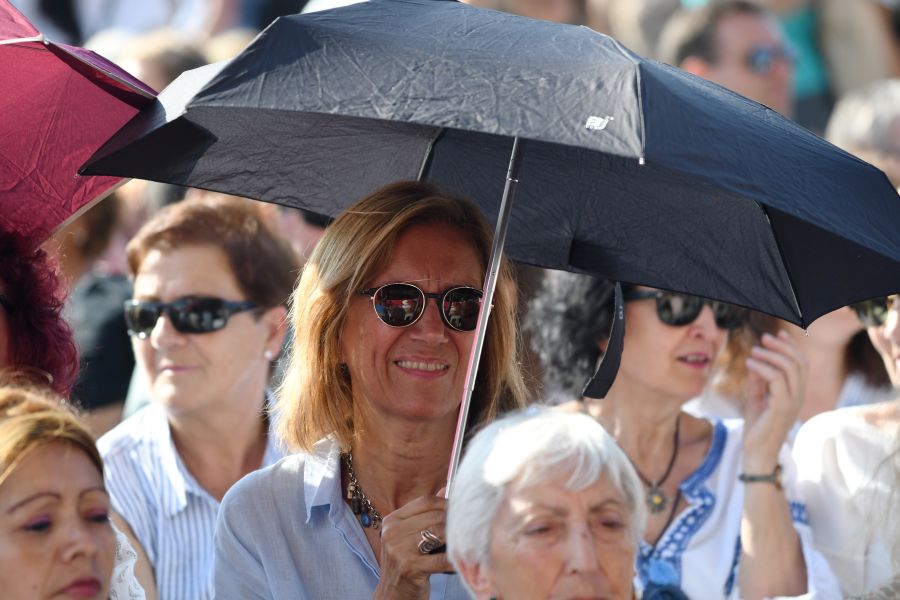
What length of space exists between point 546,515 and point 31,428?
1.05 meters

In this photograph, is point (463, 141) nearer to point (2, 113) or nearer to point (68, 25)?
point (2, 113)

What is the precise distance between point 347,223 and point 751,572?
1882 millimetres

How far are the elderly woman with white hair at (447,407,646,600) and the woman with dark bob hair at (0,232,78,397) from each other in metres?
1.19

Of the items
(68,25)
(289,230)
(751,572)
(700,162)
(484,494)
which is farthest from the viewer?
(68,25)

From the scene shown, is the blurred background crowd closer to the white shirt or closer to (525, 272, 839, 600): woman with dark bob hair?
(525, 272, 839, 600): woman with dark bob hair

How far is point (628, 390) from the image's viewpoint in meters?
4.91

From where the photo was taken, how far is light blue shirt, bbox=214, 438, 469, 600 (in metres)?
3.30

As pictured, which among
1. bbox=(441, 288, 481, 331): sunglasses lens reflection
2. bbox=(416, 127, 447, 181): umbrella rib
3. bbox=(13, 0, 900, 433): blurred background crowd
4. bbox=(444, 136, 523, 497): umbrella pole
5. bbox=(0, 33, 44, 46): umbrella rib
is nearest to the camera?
bbox=(0, 33, 44, 46): umbrella rib

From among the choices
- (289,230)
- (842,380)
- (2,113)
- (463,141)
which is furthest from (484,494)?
(289,230)

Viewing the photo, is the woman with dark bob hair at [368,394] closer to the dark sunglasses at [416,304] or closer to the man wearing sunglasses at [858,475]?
the dark sunglasses at [416,304]

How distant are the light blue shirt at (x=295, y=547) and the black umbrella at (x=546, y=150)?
0.63m

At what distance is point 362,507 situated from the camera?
3.39 meters

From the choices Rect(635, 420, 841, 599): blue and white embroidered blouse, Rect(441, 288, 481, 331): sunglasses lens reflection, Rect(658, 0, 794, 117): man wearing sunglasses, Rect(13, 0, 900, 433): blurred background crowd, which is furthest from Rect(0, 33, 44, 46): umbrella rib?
Rect(658, 0, 794, 117): man wearing sunglasses

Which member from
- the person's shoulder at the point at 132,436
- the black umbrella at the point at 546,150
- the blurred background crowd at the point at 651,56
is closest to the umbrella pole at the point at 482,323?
the black umbrella at the point at 546,150
